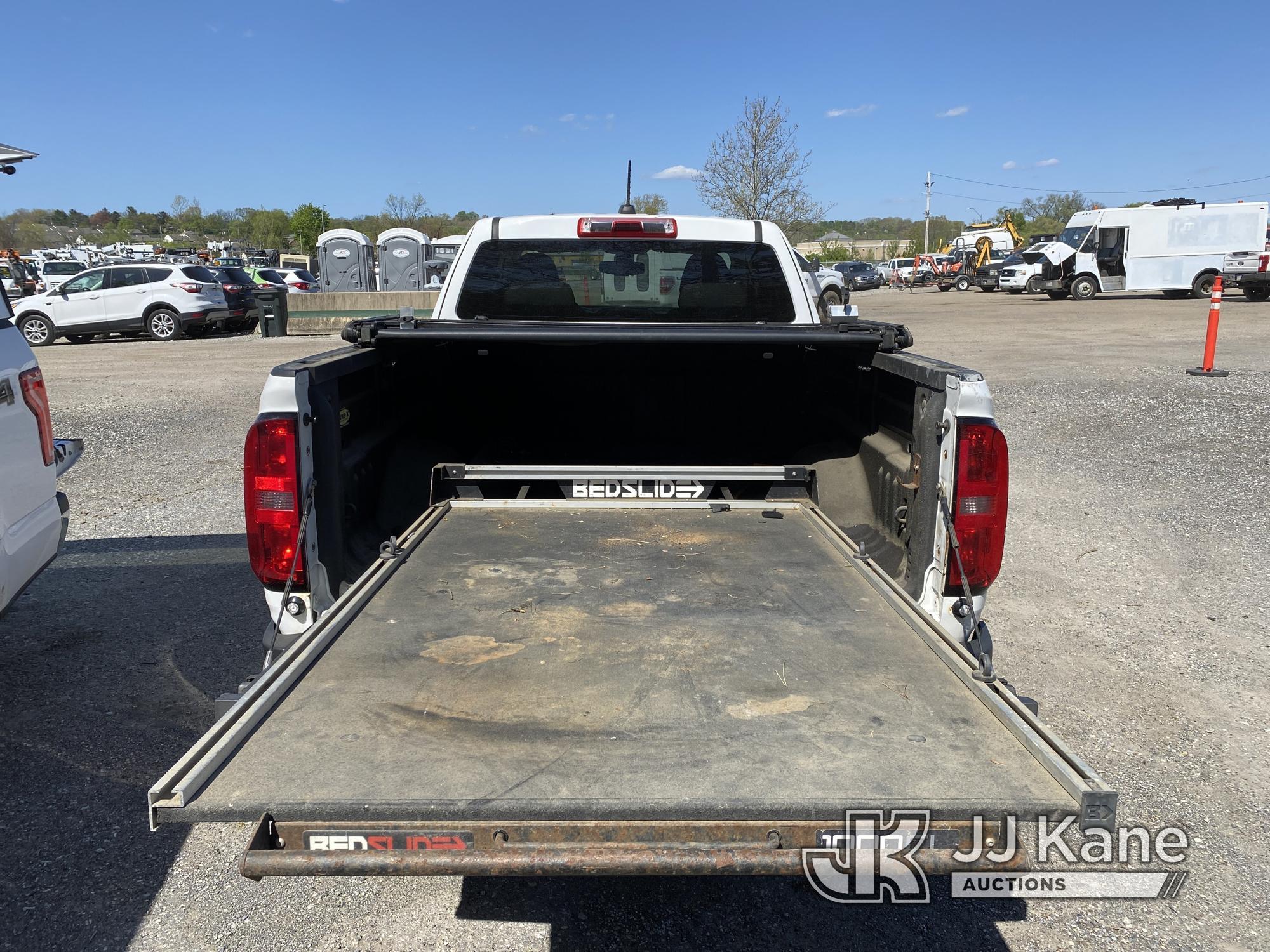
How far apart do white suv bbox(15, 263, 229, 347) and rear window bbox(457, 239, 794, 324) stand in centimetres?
2073

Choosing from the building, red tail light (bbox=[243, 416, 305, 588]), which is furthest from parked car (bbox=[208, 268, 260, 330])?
the building

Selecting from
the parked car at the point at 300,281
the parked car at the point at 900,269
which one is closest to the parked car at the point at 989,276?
the parked car at the point at 900,269

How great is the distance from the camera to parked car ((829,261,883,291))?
5322 cm

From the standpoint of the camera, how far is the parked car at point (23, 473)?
3773 mm

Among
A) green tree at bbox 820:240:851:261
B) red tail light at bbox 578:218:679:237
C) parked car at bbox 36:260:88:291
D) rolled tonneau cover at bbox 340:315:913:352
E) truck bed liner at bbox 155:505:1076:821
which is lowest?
truck bed liner at bbox 155:505:1076:821

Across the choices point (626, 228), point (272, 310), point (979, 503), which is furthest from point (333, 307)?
point (979, 503)

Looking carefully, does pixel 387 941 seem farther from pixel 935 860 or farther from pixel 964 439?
pixel 964 439

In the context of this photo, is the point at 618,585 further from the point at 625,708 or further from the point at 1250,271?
the point at 1250,271

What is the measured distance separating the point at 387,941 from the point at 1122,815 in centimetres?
261

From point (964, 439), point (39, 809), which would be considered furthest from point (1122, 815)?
point (39, 809)

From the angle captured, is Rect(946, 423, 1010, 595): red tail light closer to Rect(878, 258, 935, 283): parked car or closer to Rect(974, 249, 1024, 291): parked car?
Rect(974, 249, 1024, 291): parked car

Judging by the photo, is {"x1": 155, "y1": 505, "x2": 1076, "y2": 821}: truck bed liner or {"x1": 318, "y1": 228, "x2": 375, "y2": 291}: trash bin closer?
{"x1": 155, "y1": 505, "x2": 1076, "y2": 821}: truck bed liner

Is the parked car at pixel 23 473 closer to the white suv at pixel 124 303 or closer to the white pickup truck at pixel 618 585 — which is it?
the white pickup truck at pixel 618 585

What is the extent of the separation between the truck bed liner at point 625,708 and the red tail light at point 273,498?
324 mm
